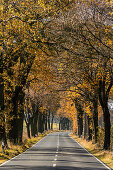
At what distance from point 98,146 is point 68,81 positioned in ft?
22.9

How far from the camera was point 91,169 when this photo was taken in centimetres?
1677

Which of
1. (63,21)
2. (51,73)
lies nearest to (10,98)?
(51,73)

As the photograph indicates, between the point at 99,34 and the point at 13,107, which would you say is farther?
the point at 13,107

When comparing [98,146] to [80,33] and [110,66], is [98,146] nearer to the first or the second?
[110,66]

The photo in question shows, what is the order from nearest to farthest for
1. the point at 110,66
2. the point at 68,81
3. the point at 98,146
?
the point at 110,66 → the point at 98,146 → the point at 68,81

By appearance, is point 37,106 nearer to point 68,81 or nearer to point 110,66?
point 68,81

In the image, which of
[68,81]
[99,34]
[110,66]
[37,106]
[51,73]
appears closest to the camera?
[99,34]

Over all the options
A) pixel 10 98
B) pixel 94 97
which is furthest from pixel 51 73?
pixel 94 97

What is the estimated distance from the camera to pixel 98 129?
112 ft

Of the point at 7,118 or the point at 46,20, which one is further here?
the point at 7,118

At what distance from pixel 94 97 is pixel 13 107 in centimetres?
847

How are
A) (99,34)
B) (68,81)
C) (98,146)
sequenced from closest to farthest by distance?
(99,34) < (98,146) < (68,81)

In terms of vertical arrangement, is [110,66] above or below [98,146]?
above

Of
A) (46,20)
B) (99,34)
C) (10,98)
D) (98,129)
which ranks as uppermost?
(46,20)
